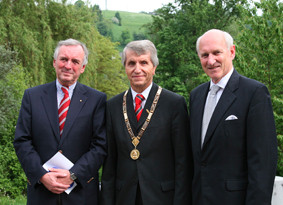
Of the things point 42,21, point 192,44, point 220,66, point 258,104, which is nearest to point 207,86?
point 220,66

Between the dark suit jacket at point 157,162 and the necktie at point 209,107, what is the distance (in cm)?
29

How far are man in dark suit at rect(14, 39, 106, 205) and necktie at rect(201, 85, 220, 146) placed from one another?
107 cm

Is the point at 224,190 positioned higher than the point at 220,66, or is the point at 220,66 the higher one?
the point at 220,66

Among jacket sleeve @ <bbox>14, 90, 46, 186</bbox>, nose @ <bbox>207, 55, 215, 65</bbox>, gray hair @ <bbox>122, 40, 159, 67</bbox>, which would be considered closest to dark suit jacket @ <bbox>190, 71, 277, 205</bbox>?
nose @ <bbox>207, 55, 215, 65</bbox>

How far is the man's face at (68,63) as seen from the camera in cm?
385

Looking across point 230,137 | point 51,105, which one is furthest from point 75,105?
point 230,137

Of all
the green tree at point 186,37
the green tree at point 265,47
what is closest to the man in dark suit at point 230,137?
the green tree at point 265,47

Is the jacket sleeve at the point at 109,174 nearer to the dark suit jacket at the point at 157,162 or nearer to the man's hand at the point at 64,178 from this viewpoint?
the dark suit jacket at the point at 157,162

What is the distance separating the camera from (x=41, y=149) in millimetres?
3760

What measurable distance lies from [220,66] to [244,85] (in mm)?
291

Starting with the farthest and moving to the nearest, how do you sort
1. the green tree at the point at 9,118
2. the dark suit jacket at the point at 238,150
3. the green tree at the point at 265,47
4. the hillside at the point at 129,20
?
the hillside at the point at 129,20
the green tree at the point at 265,47
the green tree at the point at 9,118
the dark suit jacket at the point at 238,150

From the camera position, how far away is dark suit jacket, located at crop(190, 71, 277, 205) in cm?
294

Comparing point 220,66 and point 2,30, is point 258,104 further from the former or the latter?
→ point 2,30

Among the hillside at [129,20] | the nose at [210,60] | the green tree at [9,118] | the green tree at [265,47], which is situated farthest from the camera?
the hillside at [129,20]
